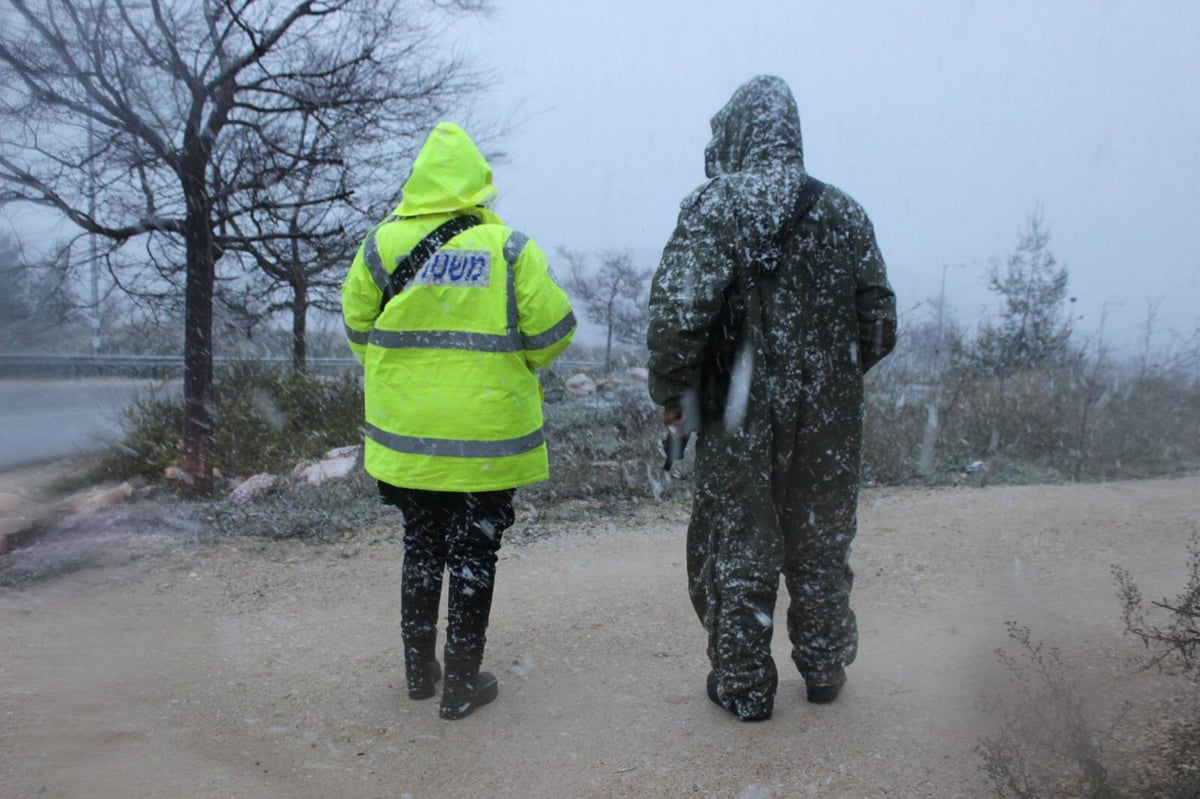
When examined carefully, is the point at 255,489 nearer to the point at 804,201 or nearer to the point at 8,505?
the point at 8,505

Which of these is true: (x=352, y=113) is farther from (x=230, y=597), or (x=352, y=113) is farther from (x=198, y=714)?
(x=198, y=714)

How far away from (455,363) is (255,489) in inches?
223

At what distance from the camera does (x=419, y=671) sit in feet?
11.3

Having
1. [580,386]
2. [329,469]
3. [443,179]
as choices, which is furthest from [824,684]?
[580,386]

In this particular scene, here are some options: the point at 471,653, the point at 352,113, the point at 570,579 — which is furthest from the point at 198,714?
the point at 352,113

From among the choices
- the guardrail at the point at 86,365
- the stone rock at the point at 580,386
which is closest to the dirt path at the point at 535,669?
the stone rock at the point at 580,386

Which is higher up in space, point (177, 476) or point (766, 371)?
point (766, 371)

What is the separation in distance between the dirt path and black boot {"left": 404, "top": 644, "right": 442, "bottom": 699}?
0.06 meters

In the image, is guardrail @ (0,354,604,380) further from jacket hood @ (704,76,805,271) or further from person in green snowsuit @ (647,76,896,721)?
person in green snowsuit @ (647,76,896,721)

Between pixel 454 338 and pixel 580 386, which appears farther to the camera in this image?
→ pixel 580 386

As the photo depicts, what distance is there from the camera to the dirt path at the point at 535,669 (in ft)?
9.36

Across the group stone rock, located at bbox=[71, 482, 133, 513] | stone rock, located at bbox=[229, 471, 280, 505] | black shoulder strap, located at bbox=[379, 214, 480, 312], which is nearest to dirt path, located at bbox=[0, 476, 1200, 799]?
stone rock, located at bbox=[71, 482, 133, 513]

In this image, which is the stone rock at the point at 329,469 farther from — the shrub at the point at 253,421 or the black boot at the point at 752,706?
the black boot at the point at 752,706

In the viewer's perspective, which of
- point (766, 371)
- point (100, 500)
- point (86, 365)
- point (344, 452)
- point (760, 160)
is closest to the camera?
point (766, 371)
